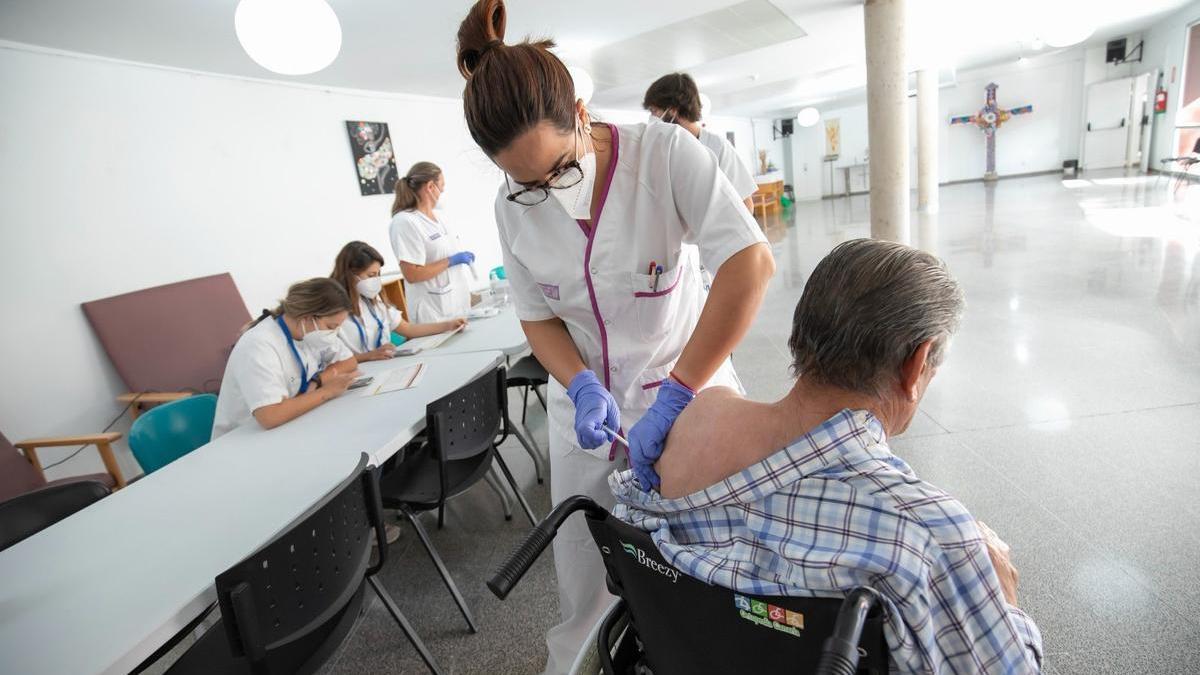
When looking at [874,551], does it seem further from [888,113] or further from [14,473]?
[888,113]

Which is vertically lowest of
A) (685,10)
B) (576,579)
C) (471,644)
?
(471,644)

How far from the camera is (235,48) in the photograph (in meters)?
3.32

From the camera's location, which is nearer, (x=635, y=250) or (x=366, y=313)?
(x=635, y=250)

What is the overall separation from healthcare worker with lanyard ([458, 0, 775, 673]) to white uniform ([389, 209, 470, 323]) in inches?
78.6

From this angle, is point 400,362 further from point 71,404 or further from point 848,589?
point 848,589

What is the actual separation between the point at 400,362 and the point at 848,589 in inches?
84.5

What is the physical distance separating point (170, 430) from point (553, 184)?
6.51 feet

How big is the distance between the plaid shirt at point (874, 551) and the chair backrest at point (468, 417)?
3.58 feet

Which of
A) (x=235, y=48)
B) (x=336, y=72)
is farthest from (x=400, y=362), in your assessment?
(x=336, y=72)

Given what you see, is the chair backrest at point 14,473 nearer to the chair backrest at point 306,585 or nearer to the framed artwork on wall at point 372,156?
the chair backrest at point 306,585

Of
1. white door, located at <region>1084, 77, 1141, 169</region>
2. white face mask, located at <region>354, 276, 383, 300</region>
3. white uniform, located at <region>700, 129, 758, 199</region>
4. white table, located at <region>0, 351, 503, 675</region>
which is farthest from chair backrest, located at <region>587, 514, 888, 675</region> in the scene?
white door, located at <region>1084, 77, 1141, 169</region>

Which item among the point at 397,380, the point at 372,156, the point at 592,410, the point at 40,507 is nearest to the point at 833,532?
the point at 592,410

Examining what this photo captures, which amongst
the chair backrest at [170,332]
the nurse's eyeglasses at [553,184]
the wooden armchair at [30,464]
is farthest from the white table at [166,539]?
the chair backrest at [170,332]

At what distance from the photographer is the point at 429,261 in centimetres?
315
